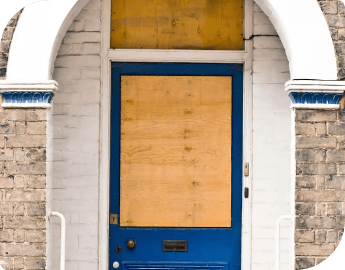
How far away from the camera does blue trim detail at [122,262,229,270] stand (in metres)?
4.72

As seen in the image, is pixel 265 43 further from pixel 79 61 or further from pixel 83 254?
pixel 83 254

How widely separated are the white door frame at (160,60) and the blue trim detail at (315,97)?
73 cm

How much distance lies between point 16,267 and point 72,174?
3.19 ft

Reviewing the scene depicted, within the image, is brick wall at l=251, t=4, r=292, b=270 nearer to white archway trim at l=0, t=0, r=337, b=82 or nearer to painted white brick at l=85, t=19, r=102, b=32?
white archway trim at l=0, t=0, r=337, b=82

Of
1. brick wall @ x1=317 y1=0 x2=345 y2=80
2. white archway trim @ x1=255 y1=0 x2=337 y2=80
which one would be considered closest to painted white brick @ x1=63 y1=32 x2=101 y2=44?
white archway trim @ x1=255 y1=0 x2=337 y2=80

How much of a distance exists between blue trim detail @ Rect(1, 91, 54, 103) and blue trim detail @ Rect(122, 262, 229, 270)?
1.67 m

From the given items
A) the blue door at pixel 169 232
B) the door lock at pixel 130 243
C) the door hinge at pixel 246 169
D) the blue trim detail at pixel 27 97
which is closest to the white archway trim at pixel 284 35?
the blue trim detail at pixel 27 97

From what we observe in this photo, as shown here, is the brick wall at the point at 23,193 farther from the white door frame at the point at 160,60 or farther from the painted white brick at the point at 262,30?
the painted white brick at the point at 262,30

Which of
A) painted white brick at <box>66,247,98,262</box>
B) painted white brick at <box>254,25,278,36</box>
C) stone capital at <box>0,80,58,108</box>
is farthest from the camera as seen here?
painted white brick at <box>254,25,278,36</box>

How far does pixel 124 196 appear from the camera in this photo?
4.73 meters

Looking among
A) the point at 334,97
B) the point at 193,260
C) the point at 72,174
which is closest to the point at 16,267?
the point at 72,174

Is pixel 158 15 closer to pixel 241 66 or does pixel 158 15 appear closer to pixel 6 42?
pixel 241 66

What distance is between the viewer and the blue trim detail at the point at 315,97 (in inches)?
157

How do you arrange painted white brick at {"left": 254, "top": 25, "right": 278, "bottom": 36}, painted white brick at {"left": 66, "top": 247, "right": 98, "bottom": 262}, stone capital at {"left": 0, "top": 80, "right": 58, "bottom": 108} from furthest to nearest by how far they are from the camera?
painted white brick at {"left": 254, "top": 25, "right": 278, "bottom": 36} → painted white brick at {"left": 66, "top": 247, "right": 98, "bottom": 262} → stone capital at {"left": 0, "top": 80, "right": 58, "bottom": 108}
